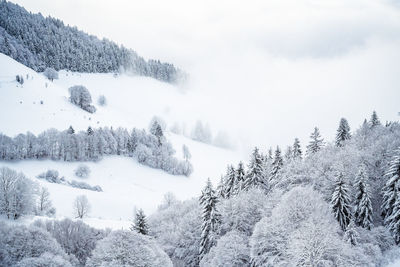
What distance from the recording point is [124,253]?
35062mm

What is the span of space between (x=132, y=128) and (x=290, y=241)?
111m

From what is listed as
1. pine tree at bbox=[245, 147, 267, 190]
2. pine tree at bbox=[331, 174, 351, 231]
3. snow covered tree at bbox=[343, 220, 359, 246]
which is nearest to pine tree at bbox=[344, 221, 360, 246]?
snow covered tree at bbox=[343, 220, 359, 246]

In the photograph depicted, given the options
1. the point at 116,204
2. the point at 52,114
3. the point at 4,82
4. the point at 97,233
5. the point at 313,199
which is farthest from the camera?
the point at 4,82

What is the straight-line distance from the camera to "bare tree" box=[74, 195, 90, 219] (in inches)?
2889

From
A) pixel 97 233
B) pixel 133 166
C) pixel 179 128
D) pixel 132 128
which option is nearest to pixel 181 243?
pixel 97 233

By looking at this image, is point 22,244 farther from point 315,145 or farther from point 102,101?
point 102,101

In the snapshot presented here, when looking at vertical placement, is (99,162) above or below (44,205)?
above

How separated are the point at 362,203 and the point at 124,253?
3073 cm

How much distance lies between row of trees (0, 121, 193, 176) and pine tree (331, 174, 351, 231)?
274 feet

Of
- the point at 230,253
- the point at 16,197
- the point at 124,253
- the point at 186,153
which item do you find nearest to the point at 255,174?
the point at 230,253

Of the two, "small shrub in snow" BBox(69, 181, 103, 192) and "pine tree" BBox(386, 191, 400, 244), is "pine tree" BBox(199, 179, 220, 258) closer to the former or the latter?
"pine tree" BBox(386, 191, 400, 244)

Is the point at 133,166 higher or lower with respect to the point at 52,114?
lower

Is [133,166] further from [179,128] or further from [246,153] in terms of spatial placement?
[246,153]

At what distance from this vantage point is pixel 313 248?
3269 centimetres
